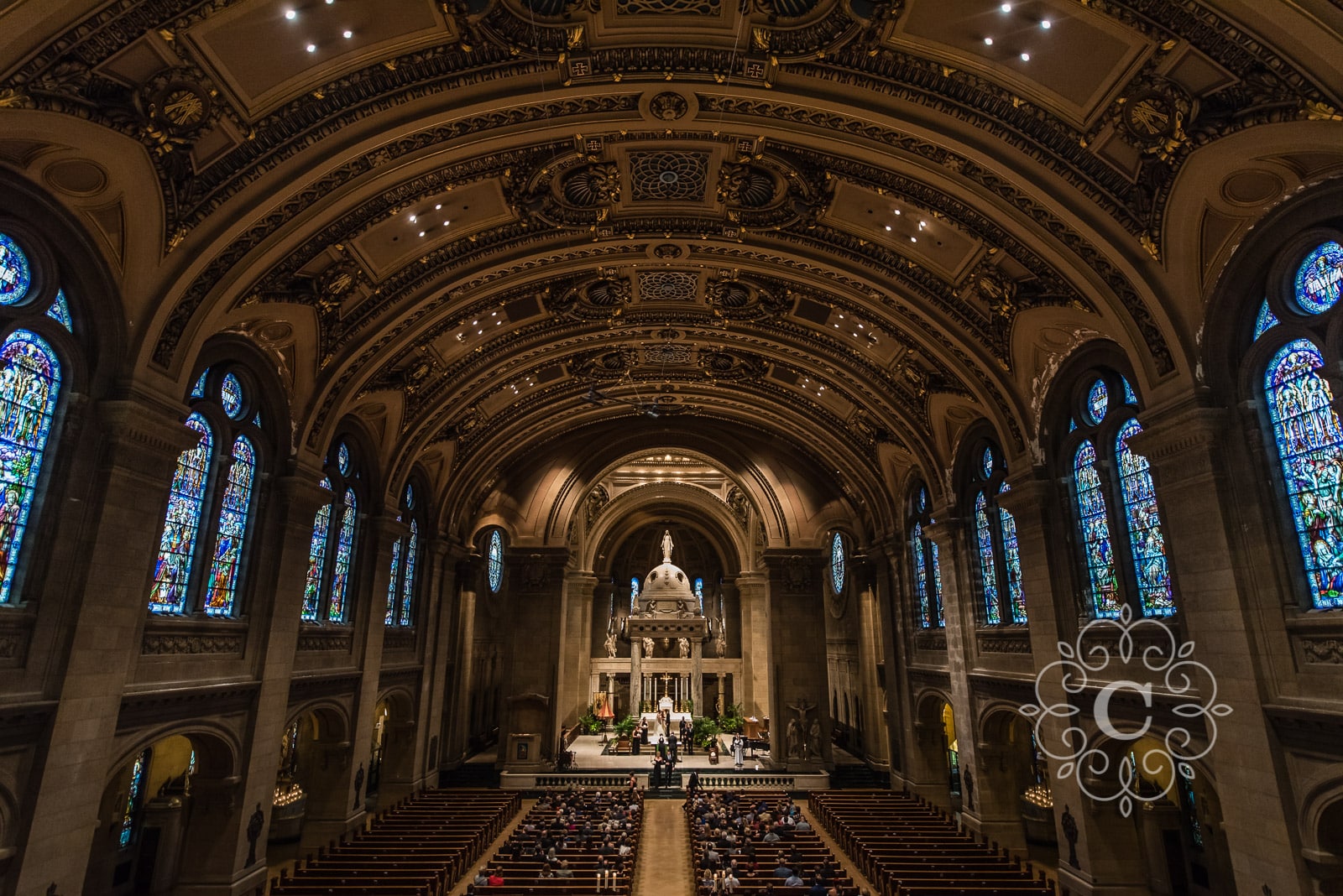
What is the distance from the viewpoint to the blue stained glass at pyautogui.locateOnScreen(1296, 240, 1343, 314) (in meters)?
9.48

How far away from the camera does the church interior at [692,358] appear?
9.51m

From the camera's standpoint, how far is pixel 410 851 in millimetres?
16125

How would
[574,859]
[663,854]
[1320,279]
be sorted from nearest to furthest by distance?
[1320,279] < [574,859] < [663,854]

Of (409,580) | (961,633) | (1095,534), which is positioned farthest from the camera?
(409,580)

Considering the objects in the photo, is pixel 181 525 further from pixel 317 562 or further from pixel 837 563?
pixel 837 563

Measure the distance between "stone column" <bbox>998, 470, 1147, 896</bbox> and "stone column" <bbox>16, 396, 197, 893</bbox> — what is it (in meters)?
17.1

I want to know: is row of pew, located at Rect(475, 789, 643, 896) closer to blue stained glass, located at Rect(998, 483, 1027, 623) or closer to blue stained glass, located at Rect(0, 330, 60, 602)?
blue stained glass, located at Rect(0, 330, 60, 602)

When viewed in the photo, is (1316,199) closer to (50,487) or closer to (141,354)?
(141,354)

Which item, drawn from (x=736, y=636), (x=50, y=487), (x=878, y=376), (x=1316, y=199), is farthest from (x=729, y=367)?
(x=736, y=636)

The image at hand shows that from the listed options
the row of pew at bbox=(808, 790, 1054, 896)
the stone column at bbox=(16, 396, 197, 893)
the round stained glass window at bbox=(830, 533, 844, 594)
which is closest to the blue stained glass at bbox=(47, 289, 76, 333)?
the stone column at bbox=(16, 396, 197, 893)

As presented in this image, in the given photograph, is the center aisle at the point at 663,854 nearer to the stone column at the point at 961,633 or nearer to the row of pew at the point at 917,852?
the row of pew at the point at 917,852

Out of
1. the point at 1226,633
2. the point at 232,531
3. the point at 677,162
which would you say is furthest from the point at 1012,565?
the point at 232,531

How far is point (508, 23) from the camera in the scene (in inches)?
404

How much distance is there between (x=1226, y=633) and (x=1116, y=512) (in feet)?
12.8
